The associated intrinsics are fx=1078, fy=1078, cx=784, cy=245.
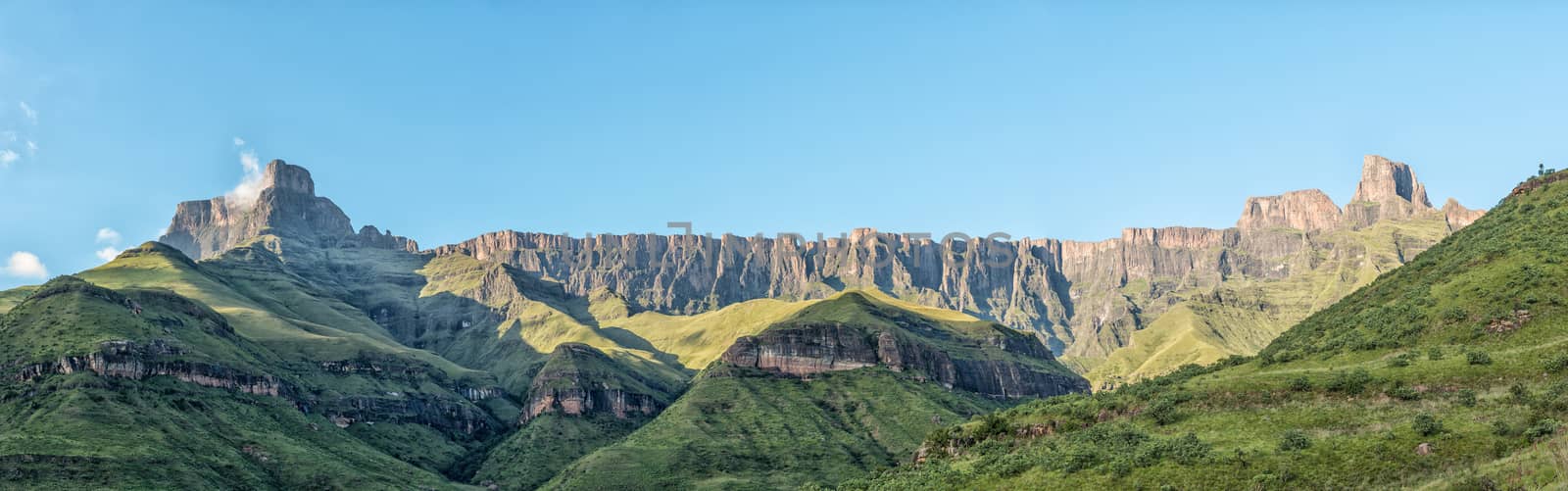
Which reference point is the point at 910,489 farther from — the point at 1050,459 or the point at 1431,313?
the point at 1431,313

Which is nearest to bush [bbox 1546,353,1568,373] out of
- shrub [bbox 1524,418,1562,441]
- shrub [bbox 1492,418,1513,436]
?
shrub [bbox 1492,418,1513,436]

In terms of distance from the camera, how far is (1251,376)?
12850 cm

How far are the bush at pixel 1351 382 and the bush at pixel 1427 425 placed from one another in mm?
14972

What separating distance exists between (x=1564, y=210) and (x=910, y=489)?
331 feet

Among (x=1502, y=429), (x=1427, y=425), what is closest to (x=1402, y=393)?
(x=1427, y=425)

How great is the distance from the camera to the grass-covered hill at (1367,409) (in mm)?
94750

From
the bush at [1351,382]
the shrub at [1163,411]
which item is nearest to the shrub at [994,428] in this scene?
the shrub at [1163,411]

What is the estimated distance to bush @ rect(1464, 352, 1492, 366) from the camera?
4409 inches

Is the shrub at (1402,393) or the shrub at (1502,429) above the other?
the shrub at (1402,393)

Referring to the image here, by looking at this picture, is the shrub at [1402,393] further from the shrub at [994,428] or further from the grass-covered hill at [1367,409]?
the shrub at [994,428]

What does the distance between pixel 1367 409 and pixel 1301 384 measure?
9664 millimetres

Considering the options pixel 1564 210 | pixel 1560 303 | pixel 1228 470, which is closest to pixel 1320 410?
pixel 1228 470

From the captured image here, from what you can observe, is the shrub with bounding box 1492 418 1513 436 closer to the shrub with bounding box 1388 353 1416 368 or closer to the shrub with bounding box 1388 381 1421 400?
the shrub with bounding box 1388 381 1421 400

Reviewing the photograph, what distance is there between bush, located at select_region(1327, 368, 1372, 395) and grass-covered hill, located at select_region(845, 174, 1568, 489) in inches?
6.6
